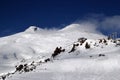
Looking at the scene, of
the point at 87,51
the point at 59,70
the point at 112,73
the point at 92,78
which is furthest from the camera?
the point at 87,51

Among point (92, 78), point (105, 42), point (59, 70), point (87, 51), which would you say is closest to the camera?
point (92, 78)

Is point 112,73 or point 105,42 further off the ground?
point 105,42

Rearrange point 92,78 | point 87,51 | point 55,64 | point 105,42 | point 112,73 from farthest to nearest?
point 105,42 < point 87,51 < point 55,64 < point 112,73 < point 92,78

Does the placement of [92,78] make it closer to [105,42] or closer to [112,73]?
[112,73]

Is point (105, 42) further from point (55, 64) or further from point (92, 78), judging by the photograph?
point (92, 78)

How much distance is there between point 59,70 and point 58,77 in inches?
263

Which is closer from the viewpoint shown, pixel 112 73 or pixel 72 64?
pixel 112 73

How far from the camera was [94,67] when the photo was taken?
36812 mm

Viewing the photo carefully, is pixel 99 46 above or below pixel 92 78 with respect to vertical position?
above

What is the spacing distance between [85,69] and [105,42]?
1918 centimetres

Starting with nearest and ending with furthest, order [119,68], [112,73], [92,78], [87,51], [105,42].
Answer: [92,78] < [112,73] < [119,68] < [87,51] < [105,42]

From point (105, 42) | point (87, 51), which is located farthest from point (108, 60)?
point (105, 42)

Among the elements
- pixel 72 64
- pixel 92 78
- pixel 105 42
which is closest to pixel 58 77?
pixel 92 78

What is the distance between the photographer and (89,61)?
39281 millimetres
